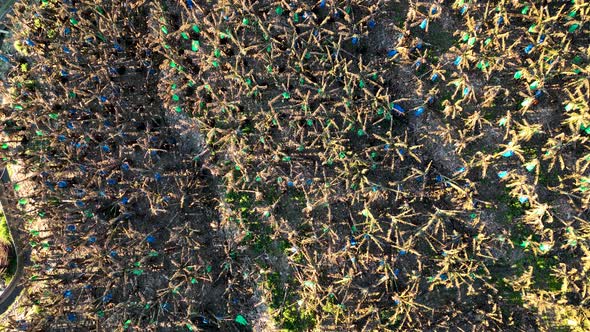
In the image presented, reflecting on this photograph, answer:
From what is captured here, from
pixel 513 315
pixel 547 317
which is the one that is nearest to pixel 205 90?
pixel 513 315

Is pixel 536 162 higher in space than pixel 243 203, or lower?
higher

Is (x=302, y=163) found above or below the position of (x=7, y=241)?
above

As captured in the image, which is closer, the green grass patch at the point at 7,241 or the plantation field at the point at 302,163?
the plantation field at the point at 302,163

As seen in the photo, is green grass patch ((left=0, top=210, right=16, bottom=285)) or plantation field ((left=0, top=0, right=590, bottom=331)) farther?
green grass patch ((left=0, top=210, right=16, bottom=285))

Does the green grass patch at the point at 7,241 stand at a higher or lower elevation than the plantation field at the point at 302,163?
lower

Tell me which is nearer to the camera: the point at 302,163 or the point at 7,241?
the point at 302,163

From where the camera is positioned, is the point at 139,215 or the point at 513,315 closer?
the point at 513,315

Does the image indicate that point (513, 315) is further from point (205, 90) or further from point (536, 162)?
point (205, 90)

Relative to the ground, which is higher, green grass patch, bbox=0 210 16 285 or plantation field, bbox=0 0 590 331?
plantation field, bbox=0 0 590 331
